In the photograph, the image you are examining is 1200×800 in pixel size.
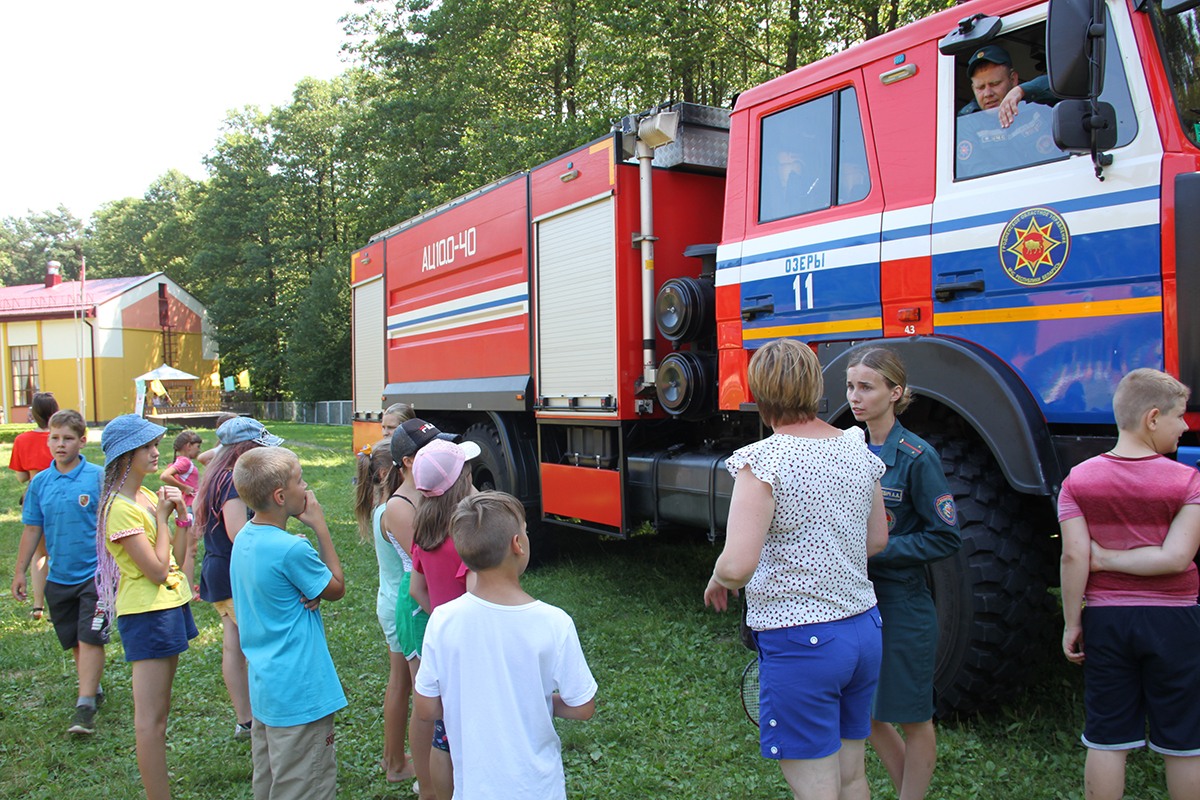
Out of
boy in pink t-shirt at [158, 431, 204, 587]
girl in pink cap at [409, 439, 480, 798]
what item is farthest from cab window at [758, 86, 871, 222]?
boy in pink t-shirt at [158, 431, 204, 587]

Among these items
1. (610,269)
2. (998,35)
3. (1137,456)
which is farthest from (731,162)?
(1137,456)

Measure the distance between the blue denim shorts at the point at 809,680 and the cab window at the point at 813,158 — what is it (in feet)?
7.98

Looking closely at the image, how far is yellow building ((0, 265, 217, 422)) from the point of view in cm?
3831

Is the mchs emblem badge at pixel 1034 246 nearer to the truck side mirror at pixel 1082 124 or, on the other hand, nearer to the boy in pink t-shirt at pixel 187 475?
the truck side mirror at pixel 1082 124

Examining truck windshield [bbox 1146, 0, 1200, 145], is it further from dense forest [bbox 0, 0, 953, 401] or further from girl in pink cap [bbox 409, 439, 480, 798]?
dense forest [bbox 0, 0, 953, 401]

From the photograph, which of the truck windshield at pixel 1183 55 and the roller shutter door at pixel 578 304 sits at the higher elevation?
the truck windshield at pixel 1183 55

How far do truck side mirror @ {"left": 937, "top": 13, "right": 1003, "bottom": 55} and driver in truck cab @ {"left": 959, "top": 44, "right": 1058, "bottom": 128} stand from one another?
0.21ft

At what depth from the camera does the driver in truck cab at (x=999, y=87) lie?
3.32 m

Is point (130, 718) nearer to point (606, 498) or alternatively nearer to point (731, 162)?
point (606, 498)

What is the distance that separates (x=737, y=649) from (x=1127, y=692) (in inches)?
104

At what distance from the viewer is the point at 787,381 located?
7.50 feet

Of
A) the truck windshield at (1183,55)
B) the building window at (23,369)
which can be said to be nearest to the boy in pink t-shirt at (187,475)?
the truck windshield at (1183,55)

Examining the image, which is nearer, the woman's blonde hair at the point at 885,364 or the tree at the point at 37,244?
the woman's blonde hair at the point at 885,364

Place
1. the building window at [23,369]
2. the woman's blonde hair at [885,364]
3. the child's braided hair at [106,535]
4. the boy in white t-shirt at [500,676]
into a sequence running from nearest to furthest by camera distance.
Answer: the boy in white t-shirt at [500,676]
the woman's blonde hair at [885,364]
the child's braided hair at [106,535]
the building window at [23,369]
